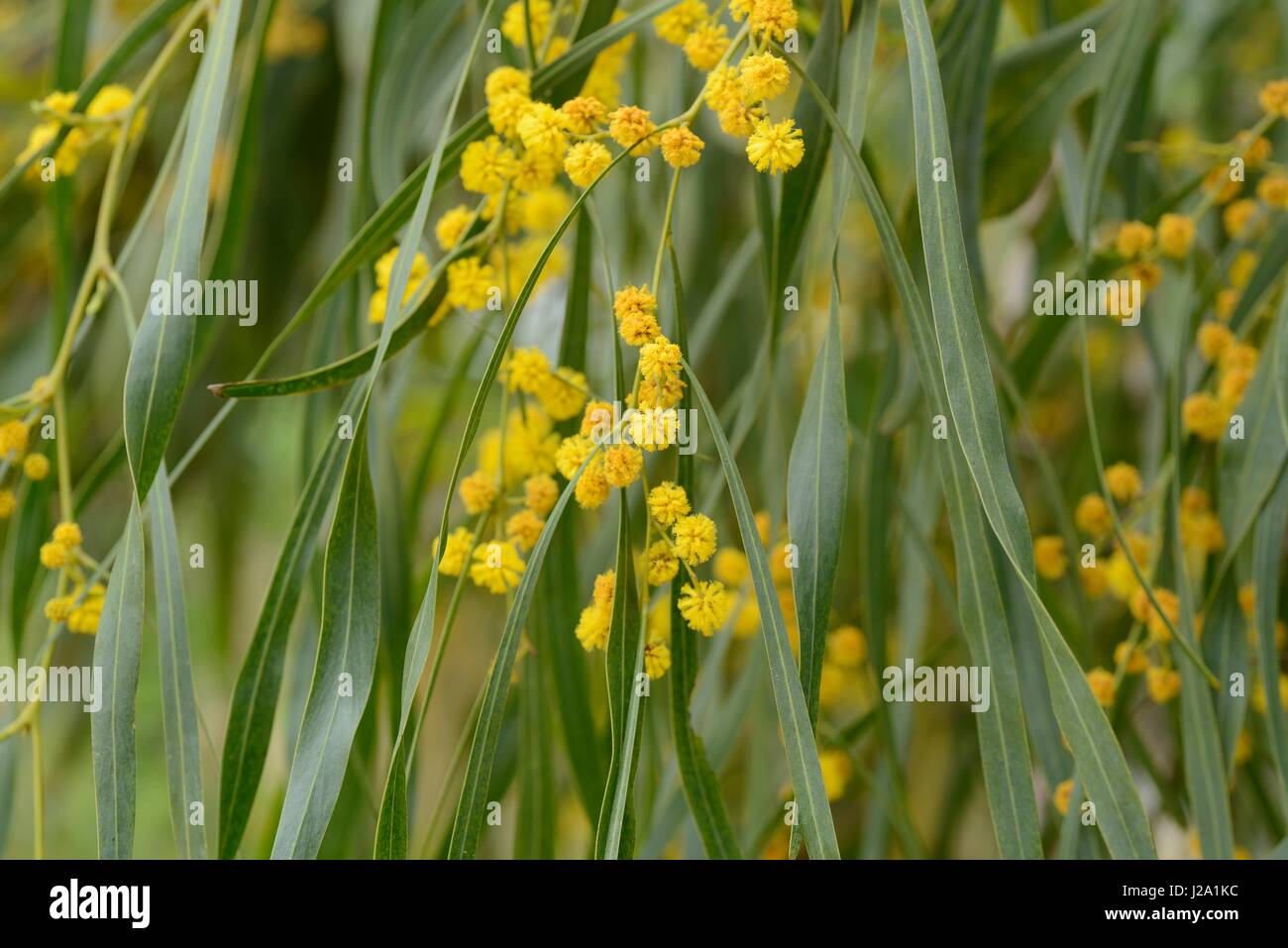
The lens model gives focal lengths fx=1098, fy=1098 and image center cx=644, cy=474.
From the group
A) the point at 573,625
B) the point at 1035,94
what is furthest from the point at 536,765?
the point at 1035,94

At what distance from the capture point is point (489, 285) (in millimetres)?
447

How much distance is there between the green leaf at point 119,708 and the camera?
0.39 m

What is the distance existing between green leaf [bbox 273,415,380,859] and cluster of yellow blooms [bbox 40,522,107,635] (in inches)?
5.2

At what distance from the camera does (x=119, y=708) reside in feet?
1.27

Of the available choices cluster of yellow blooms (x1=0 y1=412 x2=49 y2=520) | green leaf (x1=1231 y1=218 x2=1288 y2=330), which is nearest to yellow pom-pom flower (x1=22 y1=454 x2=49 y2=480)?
cluster of yellow blooms (x1=0 y1=412 x2=49 y2=520)

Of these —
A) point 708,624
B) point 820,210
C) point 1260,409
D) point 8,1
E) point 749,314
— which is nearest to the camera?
point 708,624

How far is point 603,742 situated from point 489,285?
0.27 meters

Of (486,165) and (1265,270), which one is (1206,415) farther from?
(486,165)

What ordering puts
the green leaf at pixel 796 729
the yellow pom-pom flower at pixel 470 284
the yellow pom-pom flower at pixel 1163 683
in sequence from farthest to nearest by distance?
the yellow pom-pom flower at pixel 1163 683, the yellow pom-pom flower at pixel 470 284, the green leaf at pixel 796 729

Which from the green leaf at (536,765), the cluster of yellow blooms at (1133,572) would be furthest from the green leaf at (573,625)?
the cluster of yellow blooms at (1133,572)

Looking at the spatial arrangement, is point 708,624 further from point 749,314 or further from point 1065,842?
point 749,314

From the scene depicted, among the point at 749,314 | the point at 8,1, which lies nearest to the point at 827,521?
the point at 749,314

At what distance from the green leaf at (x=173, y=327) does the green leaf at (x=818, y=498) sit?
224 millimetres

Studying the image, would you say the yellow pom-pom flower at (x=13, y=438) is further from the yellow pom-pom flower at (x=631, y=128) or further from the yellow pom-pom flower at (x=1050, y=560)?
the yellow pom-pom flower at (x=1050, y=560)
